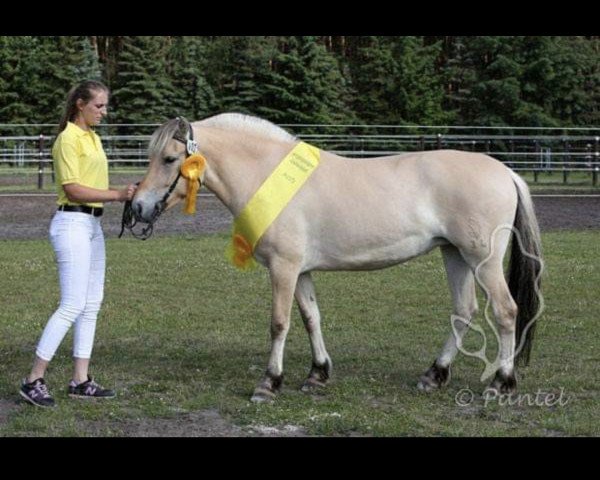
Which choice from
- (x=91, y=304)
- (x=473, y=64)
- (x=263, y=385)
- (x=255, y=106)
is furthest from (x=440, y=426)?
(x=473, y=64)

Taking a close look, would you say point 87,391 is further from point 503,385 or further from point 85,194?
point 503,385

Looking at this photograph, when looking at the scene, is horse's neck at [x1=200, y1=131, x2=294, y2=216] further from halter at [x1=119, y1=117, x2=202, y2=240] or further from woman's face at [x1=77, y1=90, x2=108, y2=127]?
woman's face at [x1=77, y1=90, x2=108, y2=127]

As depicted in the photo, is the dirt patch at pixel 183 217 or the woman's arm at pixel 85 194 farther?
the dirt patch at pixel 183 217

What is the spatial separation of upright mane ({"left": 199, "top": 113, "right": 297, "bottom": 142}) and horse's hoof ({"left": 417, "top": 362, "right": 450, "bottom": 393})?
79.2 inches

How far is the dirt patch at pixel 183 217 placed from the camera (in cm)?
1628

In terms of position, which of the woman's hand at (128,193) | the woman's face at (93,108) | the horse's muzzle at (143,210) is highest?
the woman's face at (93,108)

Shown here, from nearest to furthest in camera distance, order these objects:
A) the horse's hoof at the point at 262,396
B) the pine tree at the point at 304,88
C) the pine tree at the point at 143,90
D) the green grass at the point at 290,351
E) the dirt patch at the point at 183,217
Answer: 1. the green grass at the point at 290,351
2. the horse's hoof at the point at 262,396
3. the dirt patch at the point at 183,217
4. the pine tree at the point at 304,88
5. the pine tree at the point at 143,90

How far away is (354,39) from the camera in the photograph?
4772cm

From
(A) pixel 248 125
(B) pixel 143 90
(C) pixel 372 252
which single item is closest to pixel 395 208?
(C) pixel 372 252

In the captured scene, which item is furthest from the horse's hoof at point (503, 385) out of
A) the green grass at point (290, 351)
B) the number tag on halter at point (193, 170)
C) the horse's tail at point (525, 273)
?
the number tag on halter at point (193, 170)

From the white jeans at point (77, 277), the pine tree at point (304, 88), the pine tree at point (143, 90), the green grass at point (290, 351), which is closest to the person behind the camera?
the green grass at point (290, 351)

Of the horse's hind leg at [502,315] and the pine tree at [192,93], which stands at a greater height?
the pine tree at [192,93]

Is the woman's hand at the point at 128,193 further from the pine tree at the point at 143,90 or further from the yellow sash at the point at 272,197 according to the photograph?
the pine tree at the point at 143,90

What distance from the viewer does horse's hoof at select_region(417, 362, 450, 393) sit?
6145 millimetres
